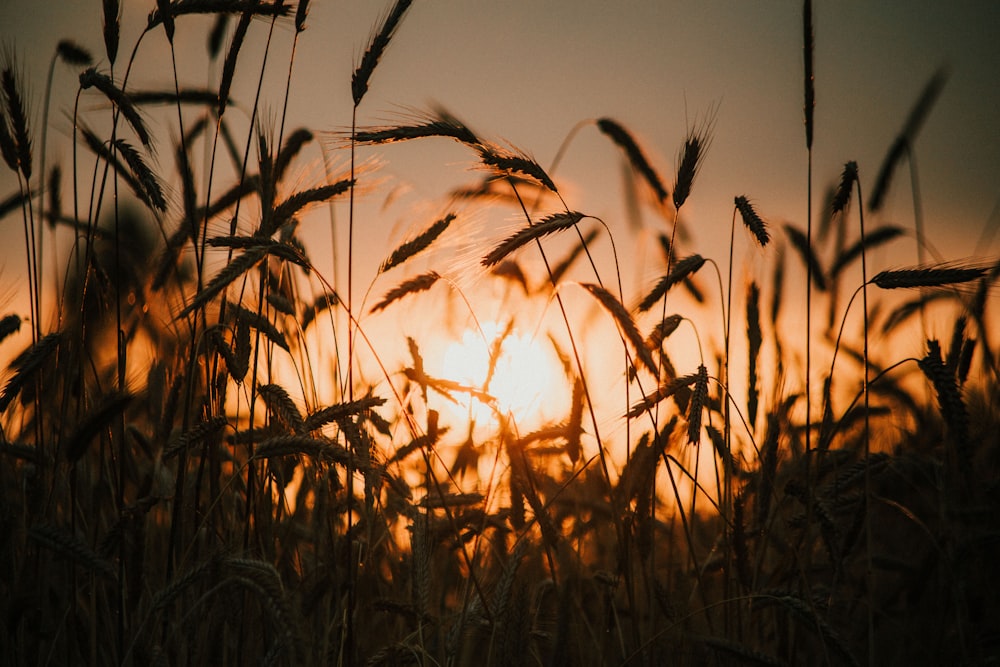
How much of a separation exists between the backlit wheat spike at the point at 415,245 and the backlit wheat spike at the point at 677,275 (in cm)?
94

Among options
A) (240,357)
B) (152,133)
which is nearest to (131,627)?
(240,357)

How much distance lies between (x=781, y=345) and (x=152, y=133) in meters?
3.11

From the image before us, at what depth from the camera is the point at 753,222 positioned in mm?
2709

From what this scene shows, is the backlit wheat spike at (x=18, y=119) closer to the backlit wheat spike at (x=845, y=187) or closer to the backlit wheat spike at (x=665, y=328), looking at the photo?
the backlit wheat spike at (x=665, y=328)

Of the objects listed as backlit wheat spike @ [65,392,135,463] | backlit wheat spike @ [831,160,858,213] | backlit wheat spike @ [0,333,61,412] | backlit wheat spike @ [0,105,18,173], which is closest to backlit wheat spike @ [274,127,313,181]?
backlit wheat spike @ [0,105,18,173]

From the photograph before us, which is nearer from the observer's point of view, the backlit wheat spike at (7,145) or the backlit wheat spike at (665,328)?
the backlit wheat spike at (7,145)

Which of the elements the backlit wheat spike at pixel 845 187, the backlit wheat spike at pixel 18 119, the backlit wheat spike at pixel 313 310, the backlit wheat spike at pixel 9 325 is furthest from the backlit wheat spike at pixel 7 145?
the backlit wheat spike at pixel 845 187

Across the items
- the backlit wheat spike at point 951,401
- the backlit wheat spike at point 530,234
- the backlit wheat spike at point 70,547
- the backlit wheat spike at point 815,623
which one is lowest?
the backlit wheat spike at point 815,623

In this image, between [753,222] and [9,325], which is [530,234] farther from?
[9,325]

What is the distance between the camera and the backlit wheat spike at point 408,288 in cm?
287

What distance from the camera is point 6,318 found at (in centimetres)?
298

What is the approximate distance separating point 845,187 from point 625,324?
50.4 inches

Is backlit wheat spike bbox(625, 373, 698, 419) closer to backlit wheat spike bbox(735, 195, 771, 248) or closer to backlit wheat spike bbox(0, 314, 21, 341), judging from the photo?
backlit wheat spike bbox(735, 195, 771, 248)

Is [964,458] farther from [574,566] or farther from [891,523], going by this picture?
[891,523]
